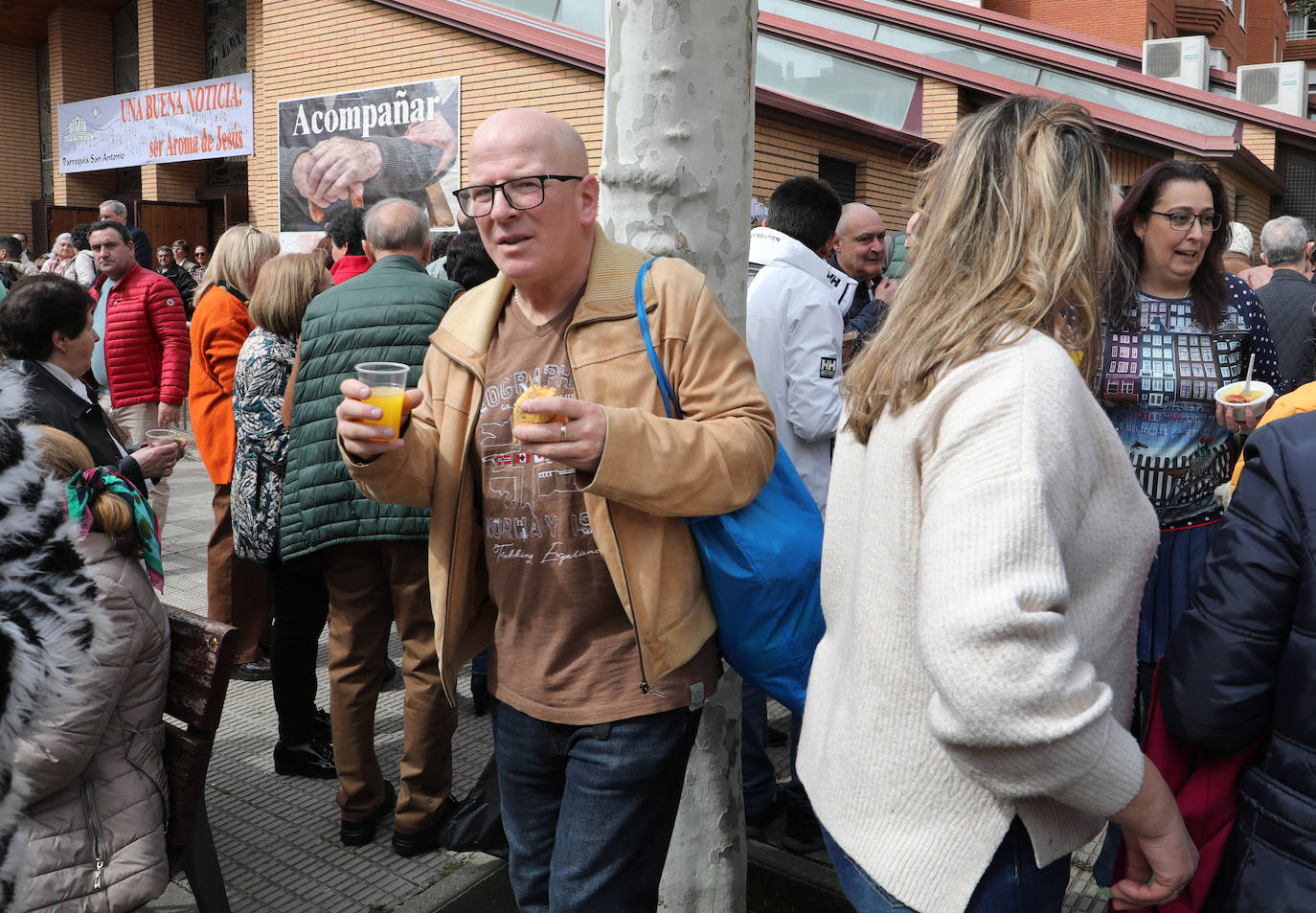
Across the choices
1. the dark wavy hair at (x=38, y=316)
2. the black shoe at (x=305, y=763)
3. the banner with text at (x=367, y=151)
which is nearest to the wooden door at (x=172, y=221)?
the banner with text at (x=367, y=151)

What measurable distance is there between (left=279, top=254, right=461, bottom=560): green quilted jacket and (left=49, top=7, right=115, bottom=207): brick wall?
71.0ft

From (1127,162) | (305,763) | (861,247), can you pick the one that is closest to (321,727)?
(305,763)

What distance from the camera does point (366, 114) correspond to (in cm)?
1377

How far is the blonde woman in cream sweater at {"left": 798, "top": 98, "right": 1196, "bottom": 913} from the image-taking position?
4.19ft

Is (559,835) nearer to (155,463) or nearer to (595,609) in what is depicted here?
(595,609)

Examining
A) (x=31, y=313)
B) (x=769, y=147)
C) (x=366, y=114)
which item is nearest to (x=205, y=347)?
(x=31, y=313)

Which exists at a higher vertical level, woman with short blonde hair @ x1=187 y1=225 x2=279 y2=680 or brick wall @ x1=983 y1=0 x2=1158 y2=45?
brick wall @ x1=983 y1=0 x2=1158 y2=45

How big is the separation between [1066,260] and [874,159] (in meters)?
13.1

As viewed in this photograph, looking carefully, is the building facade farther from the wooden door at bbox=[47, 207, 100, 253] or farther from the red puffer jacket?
the red puffer jacket

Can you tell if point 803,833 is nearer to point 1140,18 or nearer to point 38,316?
point 38,316

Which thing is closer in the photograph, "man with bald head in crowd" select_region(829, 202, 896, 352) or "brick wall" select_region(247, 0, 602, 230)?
"man with bald head in crowd" select_region(829, 202, 896, 352)

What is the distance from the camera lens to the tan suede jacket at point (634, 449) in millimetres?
1910

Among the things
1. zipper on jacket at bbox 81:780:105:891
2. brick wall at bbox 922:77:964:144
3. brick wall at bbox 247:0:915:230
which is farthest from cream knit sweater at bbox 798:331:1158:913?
brick wall at bbox 922:77:964:144

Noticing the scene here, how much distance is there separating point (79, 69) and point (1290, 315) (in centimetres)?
2317
